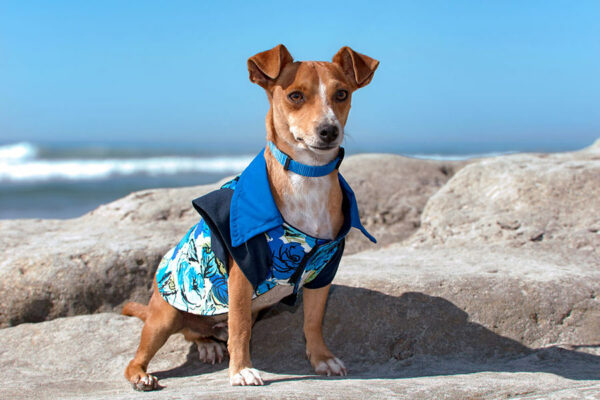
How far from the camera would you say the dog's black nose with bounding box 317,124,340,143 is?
126 inches

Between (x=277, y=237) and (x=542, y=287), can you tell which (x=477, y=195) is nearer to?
(x=542, y=287)

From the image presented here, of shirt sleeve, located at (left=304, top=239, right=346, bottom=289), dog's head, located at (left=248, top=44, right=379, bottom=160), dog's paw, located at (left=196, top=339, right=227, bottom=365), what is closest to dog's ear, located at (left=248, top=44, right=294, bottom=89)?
dog's head, located at (left=248, top=44, right=379, bottom=160)

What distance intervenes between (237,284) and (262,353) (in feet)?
3.27

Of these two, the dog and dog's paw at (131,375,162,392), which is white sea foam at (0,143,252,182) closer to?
dog's paw at (131,375,162,392)

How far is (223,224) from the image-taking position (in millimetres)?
3381

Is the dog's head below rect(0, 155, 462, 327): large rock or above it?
above

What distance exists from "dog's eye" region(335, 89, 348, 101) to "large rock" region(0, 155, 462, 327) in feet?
9.05

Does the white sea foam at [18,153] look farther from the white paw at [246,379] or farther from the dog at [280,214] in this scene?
the white paw at [246,379]

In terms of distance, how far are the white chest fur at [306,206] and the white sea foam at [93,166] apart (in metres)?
21.4

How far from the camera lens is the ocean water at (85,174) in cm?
1630

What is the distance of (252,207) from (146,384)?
1331 millimetres

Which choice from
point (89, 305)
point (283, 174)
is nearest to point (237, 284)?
point (283, 174)

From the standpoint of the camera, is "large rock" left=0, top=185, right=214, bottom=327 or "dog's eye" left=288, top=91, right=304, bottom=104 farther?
"large rock" left=0, top=185, right=214, bottom=327

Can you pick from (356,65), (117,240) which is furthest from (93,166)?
(356,65)
